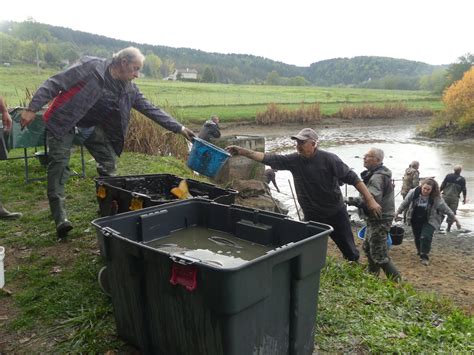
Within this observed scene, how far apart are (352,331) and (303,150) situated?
238cm

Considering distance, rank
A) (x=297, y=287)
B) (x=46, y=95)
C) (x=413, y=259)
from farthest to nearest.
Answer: (x=413, y=259) → (x=46, y=95) → (x=297, y=287)

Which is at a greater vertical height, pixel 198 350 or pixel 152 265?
pixel 152 265

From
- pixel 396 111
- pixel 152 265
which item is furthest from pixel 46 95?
pixel 396 111

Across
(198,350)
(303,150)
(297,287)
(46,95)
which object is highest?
(46,95)

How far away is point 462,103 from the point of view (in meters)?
38.7

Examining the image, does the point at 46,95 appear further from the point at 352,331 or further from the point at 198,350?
the point at 352,331

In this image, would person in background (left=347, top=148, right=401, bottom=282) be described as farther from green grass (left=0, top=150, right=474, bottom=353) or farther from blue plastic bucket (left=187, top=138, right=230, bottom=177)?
blue plastic bucket (left=187, top=138, right=230, bottom=177)

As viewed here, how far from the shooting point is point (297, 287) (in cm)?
232

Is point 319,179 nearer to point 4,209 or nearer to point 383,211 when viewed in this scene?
point 383,211

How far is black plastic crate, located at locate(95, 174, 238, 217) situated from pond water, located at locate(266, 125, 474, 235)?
317 inches

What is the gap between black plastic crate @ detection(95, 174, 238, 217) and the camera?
387 cm

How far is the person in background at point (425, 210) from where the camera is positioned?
25.7 ft

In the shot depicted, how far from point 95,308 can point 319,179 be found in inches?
117

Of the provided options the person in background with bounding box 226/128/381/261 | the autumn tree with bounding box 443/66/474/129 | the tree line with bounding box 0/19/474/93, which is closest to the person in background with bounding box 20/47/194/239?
the person in background with bounding box 226/128/381/261
